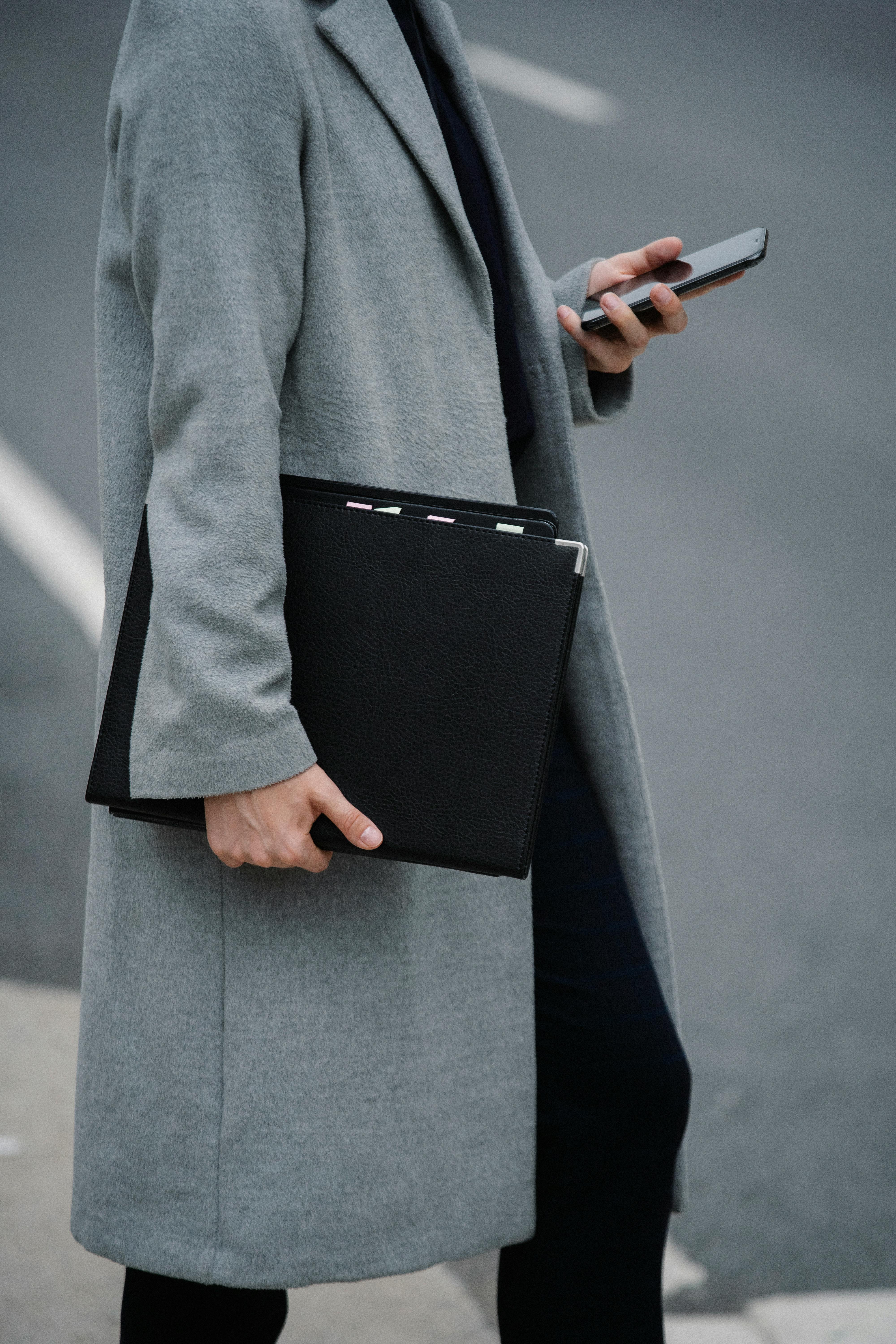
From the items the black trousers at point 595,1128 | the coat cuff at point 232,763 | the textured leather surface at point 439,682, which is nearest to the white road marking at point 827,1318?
the black trousers at point 595,1128

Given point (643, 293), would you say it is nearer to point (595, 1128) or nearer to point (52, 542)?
point (595, 1128)

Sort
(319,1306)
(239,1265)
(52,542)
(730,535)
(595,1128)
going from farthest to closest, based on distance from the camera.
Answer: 1. (730,535)
2. (52,542)
3. (319,1306)
4. (595,1128)
5. (239,1265)

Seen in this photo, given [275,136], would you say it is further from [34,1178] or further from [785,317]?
[785,317]

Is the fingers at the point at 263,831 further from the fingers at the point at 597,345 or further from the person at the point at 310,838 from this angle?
the fingers at the point at 597,345

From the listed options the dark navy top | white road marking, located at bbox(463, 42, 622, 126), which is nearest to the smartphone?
the dark navy top

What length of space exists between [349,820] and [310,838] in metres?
0.05

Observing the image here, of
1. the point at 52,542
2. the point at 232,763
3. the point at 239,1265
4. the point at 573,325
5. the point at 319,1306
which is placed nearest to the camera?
the point at 232,763

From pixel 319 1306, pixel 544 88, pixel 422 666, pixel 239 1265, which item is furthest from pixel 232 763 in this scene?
pixel 544 88

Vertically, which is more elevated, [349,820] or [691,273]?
[691,273]

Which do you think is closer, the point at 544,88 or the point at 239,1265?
the point at 239,1265

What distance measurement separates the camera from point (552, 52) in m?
8.57

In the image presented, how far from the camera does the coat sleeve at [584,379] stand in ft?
5.17

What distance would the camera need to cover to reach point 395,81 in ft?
4.33

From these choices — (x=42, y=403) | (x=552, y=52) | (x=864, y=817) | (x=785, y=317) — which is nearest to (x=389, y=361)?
→ (x=864, y=817)
